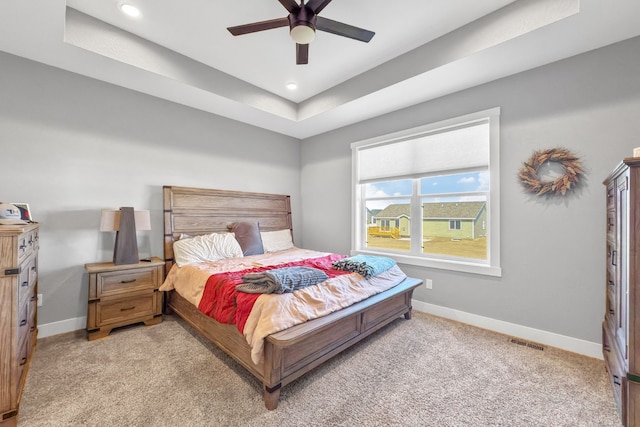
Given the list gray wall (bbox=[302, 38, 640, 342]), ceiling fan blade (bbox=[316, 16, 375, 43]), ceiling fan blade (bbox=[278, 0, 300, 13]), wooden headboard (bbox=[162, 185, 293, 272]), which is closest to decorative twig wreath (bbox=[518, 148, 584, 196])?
gray wall (bbox=[302, 38, 640, 342])

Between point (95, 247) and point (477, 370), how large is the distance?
12.8ft

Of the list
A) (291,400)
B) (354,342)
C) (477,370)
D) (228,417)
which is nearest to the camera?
(228,417)

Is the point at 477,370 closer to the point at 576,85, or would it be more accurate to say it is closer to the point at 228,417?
the point at 228,417

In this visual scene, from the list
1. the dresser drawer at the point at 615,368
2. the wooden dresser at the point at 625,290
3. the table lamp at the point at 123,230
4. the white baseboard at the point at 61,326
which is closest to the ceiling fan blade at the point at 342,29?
the wooden dresser at the point at 625,290

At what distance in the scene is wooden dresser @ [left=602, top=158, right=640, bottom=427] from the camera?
1.40 metres

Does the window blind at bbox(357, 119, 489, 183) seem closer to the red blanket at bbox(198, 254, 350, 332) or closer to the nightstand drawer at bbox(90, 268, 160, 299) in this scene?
the red blanket at bbox(198, 254, 350, 332)

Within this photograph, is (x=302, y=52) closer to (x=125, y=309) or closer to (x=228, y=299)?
(x=228, y=299)

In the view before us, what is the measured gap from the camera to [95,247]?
9.51 ft

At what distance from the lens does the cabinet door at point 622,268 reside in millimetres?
1500

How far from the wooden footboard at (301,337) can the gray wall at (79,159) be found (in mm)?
1171

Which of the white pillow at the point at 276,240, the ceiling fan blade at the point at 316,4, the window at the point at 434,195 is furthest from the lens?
the white pillow at the point at 276,240

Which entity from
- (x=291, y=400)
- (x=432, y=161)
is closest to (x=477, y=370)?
(x=291, y=400)

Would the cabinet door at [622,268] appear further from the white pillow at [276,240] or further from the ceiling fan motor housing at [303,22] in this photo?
the white pillow at [276,240]

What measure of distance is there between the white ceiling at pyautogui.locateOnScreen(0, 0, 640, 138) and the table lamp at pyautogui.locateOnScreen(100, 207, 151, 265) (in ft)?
4.78
